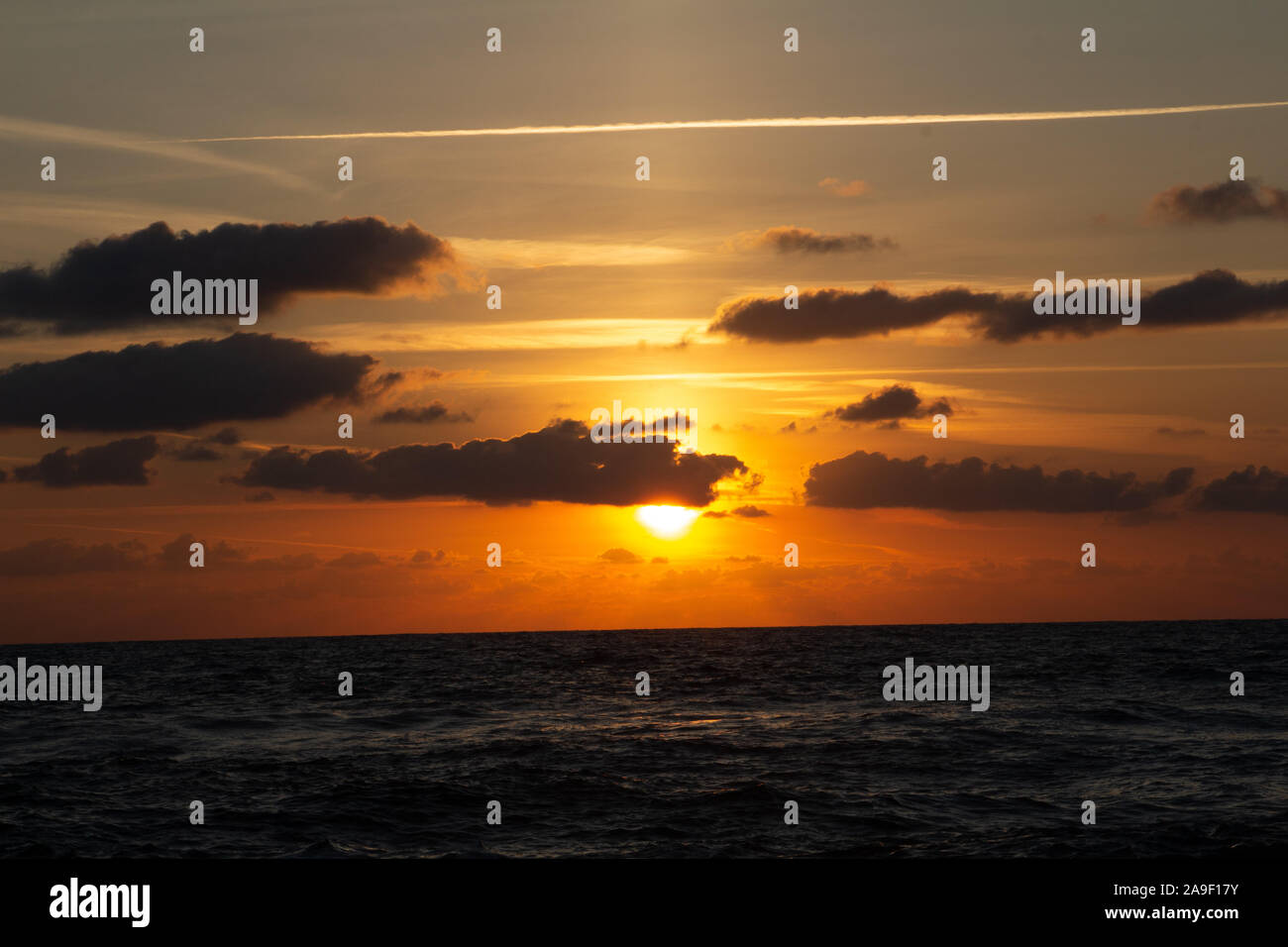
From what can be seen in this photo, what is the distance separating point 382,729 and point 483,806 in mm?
19669

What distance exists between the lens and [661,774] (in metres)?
32.6

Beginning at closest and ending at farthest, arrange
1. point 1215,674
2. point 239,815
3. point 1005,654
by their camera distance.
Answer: point 239,815 < point 1215,674 < point 1005,654

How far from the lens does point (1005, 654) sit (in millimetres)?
105125

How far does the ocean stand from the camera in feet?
80.0

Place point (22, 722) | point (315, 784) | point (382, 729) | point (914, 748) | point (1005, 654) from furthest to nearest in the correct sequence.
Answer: point (1005, 654) → point (22, 722) → point (382, 729) → point (914, 748) → point (315, 784)

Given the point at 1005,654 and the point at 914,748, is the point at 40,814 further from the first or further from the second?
the point at 1005,654

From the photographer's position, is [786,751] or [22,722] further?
[22,722]

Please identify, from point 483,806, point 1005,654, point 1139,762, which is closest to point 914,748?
point 1139,762

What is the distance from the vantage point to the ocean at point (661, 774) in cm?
2439

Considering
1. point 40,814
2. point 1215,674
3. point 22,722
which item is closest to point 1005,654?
point 1215,674

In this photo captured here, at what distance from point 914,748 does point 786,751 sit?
4502 millimetres
